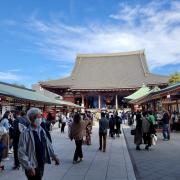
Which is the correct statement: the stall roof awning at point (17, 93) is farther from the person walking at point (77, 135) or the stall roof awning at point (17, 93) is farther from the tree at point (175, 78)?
the tree at point (175, 78)

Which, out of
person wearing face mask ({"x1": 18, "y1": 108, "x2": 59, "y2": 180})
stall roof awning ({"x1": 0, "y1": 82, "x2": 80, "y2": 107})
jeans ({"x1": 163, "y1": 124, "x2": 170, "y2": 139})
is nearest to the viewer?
person wearing face mask ({"x1": 18, "y1": 108, "x2": 59, "y2": 180})

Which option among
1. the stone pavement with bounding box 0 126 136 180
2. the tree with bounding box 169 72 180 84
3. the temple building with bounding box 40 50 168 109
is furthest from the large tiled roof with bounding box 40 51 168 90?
the stone pavement with bounding box 0 126 136 180

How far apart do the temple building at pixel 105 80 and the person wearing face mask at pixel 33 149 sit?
44.9 m

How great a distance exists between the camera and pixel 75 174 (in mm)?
9203

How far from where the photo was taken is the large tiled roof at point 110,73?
53.9m

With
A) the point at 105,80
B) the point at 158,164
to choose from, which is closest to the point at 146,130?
the point at 158,164

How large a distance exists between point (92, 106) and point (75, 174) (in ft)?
154

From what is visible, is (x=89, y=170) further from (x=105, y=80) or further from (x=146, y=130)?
(x=105, y=80)

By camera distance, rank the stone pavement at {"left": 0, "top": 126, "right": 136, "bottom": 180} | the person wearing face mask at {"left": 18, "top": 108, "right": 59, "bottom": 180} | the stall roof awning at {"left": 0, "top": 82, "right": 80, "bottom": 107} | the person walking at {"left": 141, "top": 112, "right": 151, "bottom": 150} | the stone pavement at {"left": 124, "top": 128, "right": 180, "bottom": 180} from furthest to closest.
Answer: the stall roof awning at {"left": 0, "top": 82, "right": 80, "bottom": 107}
the person walking at {"left": 141, "top": 112, "right": 151, "bottom": 150}
the stone pavement at {"left": 124, "top": 128, "right": 180, "bottom": 180}
the stone pavement at {"left": 0, "top": 126, "right": 136, "bottom": 180}
the person wearing face mask at {"left": 18, "top": 108, "right": 59, "bottom": 180}

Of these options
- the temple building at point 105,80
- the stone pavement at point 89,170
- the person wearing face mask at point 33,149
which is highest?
the temple building at point 105,80

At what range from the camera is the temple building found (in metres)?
52.8

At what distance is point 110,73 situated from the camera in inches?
2384

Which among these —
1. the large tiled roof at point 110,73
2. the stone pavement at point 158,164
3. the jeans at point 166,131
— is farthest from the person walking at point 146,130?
the large tiled roof at point 110,73

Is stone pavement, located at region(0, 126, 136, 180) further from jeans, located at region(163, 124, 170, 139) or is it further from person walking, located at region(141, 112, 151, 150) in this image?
jeans, located at region(163, 124, 170, 139)
